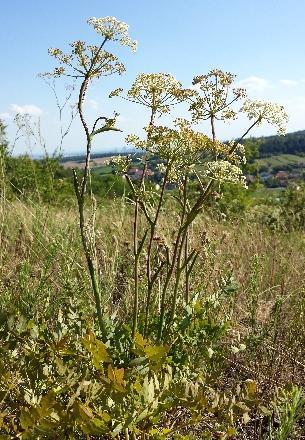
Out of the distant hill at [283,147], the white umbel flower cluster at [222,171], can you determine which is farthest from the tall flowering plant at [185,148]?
the distant hill at [283,147]

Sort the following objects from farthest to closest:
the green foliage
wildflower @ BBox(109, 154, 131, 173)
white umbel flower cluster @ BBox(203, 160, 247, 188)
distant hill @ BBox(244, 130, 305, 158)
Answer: distant hill @ BBox(244, 130, 305, 158)
wildflower @ BBox(109, 154, 131, 173)
white umbel flower cluster @ BBox(203, 160, 247, 188)
the green foliage

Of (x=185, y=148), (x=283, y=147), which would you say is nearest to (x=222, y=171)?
(x=185, y=148)

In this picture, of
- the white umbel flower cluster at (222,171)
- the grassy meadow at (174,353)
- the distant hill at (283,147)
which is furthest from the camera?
the distant hill at (283,147)

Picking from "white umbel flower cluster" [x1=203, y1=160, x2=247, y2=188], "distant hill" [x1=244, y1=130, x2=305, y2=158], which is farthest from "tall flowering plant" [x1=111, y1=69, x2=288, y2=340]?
"distant hill" [x1=244, y1=130, x2=305, y2=158]

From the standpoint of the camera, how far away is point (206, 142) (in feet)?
7.18

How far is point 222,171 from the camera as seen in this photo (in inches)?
85.5

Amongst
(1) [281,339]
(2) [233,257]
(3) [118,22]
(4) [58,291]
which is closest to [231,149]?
(3) [118,22]

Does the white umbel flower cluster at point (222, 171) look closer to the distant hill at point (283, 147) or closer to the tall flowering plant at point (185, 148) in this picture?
the tall flowering plant at point (185, 148)

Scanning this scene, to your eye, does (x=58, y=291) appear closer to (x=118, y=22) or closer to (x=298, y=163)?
(x=118, y=22)

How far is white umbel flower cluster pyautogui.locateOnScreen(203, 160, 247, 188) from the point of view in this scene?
2148mm

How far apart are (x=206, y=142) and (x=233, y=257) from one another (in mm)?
2887

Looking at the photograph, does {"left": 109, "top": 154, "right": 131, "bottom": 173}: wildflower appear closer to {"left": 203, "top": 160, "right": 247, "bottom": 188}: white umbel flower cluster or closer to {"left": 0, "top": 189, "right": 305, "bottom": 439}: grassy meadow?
{"left": 203, "top": 160, "right": 247, "bottom": 188}: white umbel flower cluster

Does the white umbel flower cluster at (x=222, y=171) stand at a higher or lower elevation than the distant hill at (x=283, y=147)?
lower

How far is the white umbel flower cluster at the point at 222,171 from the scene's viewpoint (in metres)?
2.15
